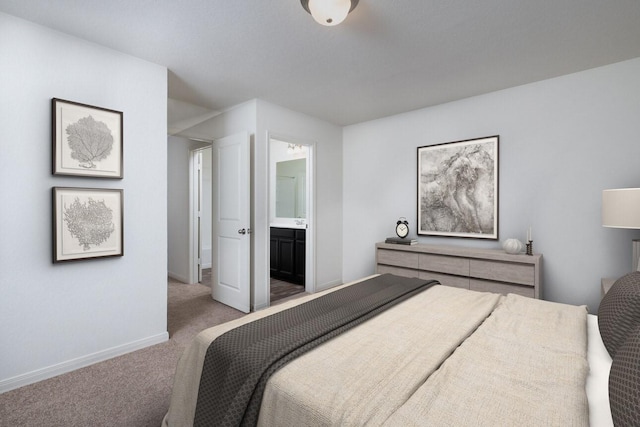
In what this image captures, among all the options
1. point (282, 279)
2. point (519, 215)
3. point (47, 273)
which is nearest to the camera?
point (47, 273)

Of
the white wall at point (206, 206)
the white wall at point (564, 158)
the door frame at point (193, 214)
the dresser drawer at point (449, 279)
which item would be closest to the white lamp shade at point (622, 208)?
the white wall at point (564, 158)

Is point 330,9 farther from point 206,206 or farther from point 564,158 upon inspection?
point 206,206

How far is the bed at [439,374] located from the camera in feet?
2.99

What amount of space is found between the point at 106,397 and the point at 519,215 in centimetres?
385

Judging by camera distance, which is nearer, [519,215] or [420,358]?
[420,358]

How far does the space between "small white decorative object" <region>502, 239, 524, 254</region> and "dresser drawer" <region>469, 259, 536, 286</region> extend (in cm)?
15

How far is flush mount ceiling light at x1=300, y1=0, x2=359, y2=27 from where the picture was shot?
5.76 ft

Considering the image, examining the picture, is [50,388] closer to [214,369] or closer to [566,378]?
[214,369]

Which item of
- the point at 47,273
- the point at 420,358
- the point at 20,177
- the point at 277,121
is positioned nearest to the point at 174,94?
the point at 277,121

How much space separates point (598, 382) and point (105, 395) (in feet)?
8.57

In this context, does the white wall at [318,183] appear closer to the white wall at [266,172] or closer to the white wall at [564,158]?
the white wall at [266,172]

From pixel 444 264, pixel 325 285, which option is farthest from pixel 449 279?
pixel 325 285

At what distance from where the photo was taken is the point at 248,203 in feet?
11.4

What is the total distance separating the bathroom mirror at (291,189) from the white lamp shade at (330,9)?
349 cm
